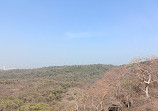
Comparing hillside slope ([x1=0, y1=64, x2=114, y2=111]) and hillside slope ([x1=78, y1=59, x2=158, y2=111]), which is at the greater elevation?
hillside slope ([x1=78, y1=59, x2=158, y2=111])

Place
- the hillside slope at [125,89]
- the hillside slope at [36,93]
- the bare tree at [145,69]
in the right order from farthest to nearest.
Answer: the hillside slope at [36,93]
the hillside slope at [125,89]
the bare tree at [145,69]

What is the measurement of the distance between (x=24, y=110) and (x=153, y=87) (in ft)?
59.4

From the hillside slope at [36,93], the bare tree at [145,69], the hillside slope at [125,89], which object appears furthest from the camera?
the hillside slope at [36,93]

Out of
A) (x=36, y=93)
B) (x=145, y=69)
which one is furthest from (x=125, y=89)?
(x=36, y=93)

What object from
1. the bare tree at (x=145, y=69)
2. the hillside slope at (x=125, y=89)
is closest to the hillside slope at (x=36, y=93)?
the hillside slope at (x=125, y=89)

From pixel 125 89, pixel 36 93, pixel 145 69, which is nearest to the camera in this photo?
pixel 145 69

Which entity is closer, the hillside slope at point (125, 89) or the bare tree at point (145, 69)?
the bare tree at point (145, 69)

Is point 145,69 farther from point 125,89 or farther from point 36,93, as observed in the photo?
point 36,93

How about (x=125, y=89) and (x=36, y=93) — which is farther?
(x=36, y=93)

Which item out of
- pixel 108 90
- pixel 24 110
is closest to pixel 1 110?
pixel 24 110

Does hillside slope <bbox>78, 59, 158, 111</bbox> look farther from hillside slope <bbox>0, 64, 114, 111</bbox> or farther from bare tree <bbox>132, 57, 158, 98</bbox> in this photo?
hillside slope <bbox>0, 64, 114, 111</bbox>

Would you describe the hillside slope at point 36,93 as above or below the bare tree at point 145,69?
below

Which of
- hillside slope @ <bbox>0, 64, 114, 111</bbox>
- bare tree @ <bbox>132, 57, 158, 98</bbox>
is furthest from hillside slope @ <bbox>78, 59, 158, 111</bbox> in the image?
hillside slope @ <bbox>0, 64, 114, 111</bbox>

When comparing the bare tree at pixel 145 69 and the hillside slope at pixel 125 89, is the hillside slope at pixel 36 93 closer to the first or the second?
the hillside slope at pixel 125 89
